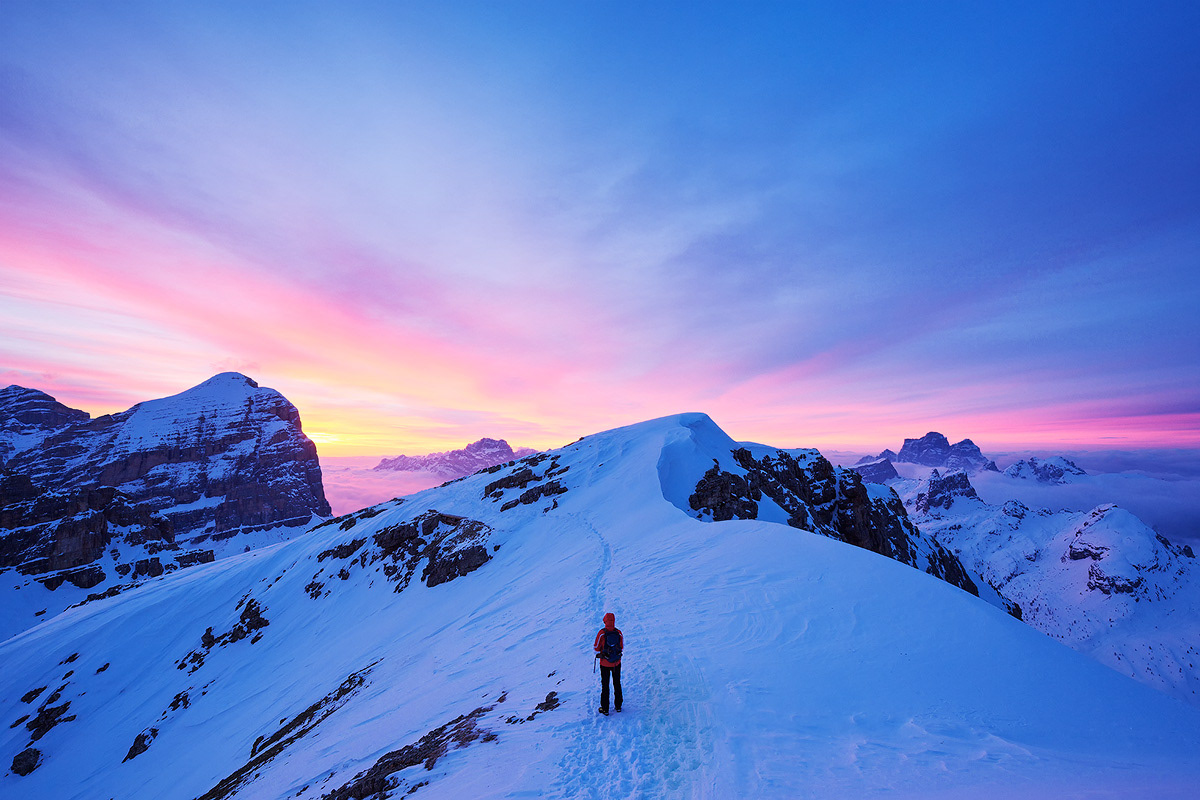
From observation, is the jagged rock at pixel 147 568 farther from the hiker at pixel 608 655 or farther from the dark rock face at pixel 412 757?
the hiker at pixel 608 655

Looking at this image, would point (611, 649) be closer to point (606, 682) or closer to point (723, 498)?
point (606, 682)

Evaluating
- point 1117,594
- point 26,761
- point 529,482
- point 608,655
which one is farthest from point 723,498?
point 1117,594

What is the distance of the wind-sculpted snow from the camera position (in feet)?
393

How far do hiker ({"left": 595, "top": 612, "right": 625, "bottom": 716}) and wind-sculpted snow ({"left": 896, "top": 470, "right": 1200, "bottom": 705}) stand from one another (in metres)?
144

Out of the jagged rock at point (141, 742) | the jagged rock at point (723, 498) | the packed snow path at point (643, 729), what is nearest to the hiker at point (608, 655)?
the packed snow path at point (643, 729)

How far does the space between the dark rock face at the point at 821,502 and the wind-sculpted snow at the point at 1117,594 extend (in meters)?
77.2

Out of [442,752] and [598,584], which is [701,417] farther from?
[442,752]

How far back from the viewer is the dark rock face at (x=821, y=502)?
1501 inches

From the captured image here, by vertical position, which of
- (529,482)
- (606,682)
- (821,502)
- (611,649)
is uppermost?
(611,649)

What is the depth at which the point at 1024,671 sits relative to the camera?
938 cm

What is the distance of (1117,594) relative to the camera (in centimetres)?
14938

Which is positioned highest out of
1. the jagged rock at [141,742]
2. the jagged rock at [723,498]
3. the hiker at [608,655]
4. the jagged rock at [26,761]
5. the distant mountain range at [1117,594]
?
the hiker at [608,655]

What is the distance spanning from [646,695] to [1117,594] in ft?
771

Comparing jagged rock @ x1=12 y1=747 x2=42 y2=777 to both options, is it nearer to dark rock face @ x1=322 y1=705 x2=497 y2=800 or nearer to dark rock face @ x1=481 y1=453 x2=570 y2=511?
dark rock face @ x1=481 y1=453 x2=570 y2=511
